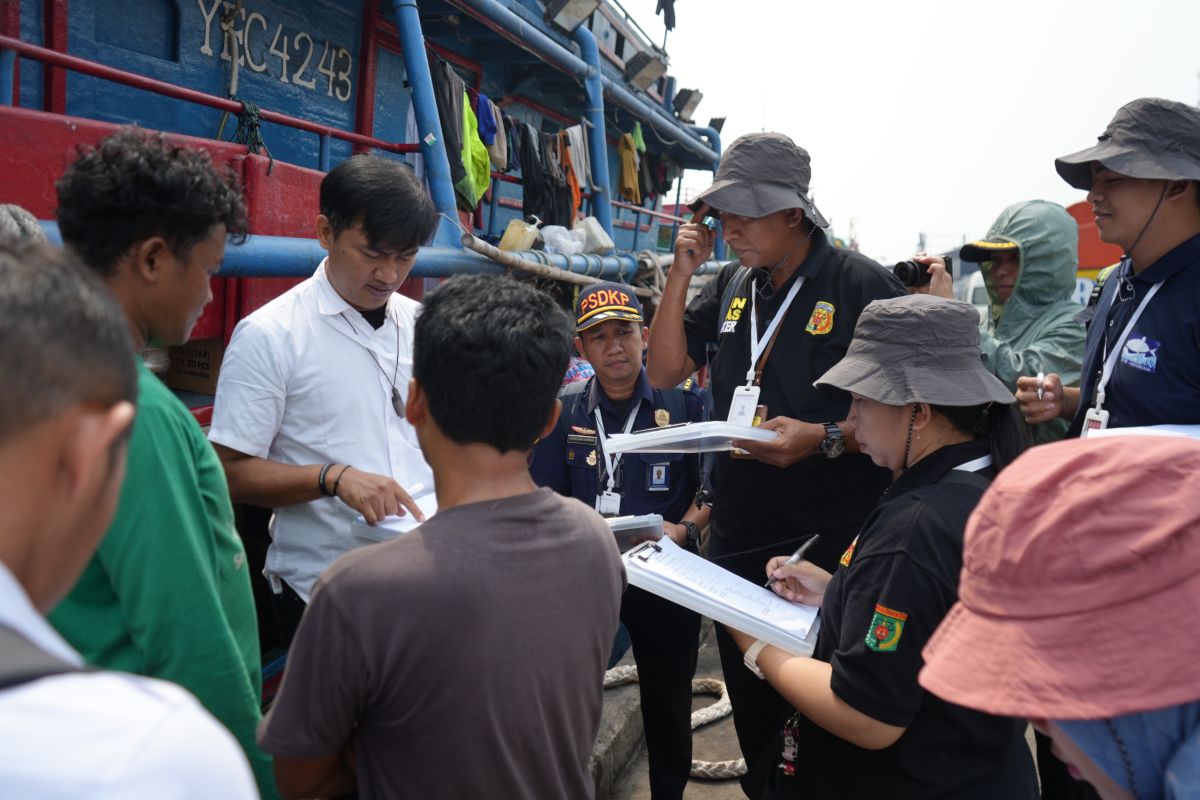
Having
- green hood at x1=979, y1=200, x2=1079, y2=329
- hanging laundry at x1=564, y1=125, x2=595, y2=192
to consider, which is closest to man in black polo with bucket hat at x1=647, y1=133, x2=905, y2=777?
green hood at x1=979, y1=200, x2=1079, y2=329

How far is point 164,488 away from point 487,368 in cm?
53

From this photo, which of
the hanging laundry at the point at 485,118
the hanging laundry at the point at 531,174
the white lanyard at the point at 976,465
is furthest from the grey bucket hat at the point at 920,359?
the hanging laundry at the point at 531,174

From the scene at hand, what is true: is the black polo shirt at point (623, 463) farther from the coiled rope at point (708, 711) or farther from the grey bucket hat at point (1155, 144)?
the grey bucket hat at point (1155, 144)

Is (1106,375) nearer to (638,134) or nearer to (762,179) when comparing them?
(762,179)

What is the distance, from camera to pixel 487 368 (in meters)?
1.37

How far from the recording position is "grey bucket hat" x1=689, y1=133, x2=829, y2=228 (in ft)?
8.63

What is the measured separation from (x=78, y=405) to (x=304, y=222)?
324 centimetres

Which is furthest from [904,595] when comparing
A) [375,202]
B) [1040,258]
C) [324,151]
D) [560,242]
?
[560,242]

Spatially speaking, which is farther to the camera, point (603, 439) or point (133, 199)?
point (603, 439)

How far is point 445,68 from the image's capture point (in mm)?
6543

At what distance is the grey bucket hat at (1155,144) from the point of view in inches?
87.7

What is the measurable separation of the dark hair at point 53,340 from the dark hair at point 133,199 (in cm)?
81

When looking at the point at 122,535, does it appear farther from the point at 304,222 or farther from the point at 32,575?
the point at 304,222

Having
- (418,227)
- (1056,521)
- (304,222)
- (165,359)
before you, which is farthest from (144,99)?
(1056,521)
